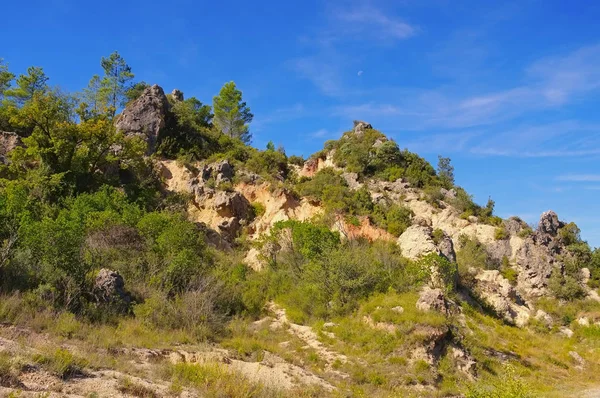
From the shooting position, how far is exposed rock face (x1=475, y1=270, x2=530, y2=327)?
20.9 meters

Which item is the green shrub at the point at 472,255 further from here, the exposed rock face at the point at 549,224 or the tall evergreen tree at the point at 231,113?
the tall evergreen tree at the point at 231,113

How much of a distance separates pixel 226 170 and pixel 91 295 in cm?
1676

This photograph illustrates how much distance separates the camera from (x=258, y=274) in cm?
2005

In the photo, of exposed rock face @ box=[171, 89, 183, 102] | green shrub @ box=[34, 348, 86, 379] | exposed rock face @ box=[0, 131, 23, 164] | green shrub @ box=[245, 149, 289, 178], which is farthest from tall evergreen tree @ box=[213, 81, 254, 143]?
green shrub @ box=[34, 348, 86, 379]

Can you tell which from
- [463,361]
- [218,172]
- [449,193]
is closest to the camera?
[463,361]

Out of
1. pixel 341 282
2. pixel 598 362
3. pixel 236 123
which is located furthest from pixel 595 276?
pixel 236 123

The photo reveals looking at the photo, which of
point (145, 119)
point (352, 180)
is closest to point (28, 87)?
point (145, 119)

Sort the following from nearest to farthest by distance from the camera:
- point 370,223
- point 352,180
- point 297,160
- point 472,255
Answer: point 472,255, point 370,223, point 352,180, point 297,160

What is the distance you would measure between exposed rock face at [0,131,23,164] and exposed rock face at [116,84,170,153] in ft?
20.3

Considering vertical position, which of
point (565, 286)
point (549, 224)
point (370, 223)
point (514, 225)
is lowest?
point (565, 286)

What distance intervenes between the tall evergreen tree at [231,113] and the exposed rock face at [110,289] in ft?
101

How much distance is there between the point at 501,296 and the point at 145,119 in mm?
24653

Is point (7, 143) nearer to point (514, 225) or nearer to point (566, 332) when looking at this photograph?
point (566, 332)

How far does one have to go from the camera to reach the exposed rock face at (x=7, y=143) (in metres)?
23.5
